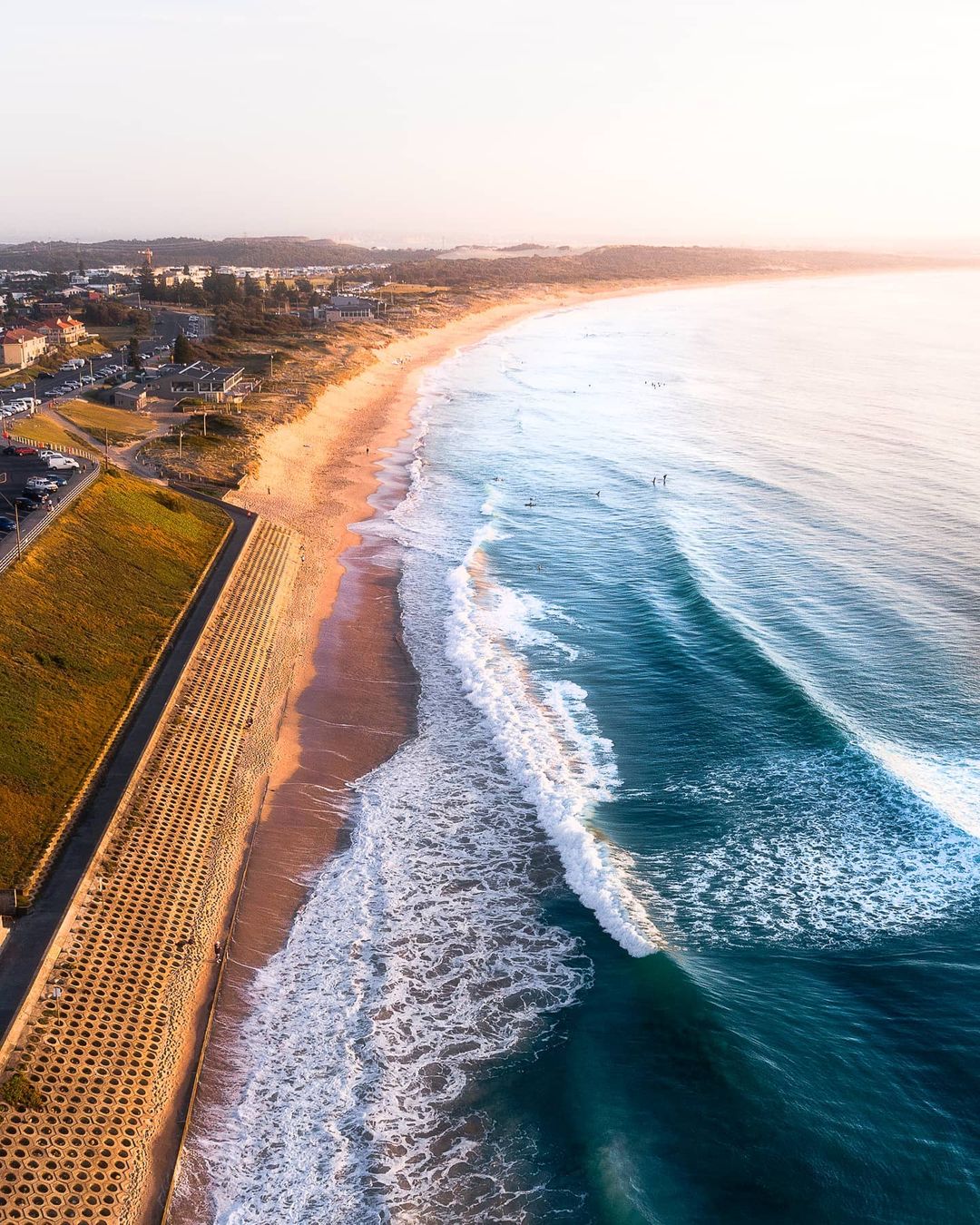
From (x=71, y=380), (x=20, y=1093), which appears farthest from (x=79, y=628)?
(x=71, y=380)

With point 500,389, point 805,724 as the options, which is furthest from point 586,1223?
point 500,389

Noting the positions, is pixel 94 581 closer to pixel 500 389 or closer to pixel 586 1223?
pixel 586 1223

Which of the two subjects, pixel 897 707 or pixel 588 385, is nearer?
pixel 897 707

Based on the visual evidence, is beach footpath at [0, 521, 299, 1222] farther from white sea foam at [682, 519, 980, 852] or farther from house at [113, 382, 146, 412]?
house at [113, 382, 146, 412]

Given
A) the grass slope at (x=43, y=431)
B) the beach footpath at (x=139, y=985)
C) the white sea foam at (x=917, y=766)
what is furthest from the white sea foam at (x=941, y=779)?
the grass slope at (x=43, y=431)

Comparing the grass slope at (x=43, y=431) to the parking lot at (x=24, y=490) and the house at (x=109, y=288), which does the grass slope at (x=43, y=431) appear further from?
the house at (x=109, y=288)

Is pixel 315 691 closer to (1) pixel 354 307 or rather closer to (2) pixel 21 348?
(2) pixel 21 348
